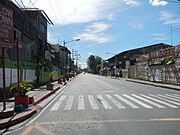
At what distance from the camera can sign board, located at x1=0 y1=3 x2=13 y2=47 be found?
38.1 feet

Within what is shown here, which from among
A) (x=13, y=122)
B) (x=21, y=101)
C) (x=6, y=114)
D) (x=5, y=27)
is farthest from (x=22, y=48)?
(x=13, y=122)

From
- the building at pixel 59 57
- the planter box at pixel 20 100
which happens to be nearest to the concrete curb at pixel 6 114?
the planter box at pixel 20 100

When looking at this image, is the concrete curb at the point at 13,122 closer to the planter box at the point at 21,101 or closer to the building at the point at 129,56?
the planter box at the point at 21,101

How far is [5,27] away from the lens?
11.8m

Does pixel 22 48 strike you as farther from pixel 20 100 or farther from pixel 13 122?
pixel 13 122

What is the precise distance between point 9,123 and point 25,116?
132 cm

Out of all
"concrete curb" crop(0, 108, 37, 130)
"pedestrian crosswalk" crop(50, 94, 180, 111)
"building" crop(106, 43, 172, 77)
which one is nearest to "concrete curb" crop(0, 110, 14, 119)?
"concrete curb" crop(0, 108, 37, 130)

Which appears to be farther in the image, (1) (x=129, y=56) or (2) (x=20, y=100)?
(1) (x=129, y=56)

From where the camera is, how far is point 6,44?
12039 mm

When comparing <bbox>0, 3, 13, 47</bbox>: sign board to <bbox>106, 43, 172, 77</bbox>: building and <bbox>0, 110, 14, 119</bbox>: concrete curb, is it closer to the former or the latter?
<bbox>0, 110, 14, 119</bbox>: concrete curb

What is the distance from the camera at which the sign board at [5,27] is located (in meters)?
11.6

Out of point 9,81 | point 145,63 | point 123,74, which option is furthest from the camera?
point 123,74

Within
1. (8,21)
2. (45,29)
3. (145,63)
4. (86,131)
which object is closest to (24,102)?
(8,21)

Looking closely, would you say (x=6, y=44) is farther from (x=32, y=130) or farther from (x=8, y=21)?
(x=32, y=130)
